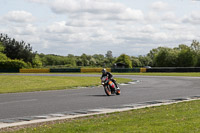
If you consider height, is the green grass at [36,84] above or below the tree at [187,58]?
below

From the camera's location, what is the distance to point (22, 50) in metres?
94.8

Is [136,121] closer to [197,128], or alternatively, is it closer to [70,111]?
[197,128]

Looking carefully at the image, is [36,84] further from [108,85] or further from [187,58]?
[187,58]

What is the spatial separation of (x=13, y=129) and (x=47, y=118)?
1959 mm

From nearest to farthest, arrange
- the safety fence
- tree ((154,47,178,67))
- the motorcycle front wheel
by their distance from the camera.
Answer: the motorcycle front wheel → the safety fence → tree ((154,47,178,67))

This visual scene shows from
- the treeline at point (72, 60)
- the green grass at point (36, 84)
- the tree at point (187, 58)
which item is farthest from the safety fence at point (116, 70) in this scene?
the tree at point (187, 58)

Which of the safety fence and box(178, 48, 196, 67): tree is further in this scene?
box(178, 48, 196, 67): tree

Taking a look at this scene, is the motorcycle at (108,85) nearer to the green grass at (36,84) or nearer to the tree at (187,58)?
the green grass at (36,84)

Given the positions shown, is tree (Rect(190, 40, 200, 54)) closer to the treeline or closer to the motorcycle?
the treeline

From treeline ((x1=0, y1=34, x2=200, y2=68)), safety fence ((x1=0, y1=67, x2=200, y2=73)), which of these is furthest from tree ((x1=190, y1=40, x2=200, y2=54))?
safety fence ((x1=0, y1=67, x2=200, y2=73))

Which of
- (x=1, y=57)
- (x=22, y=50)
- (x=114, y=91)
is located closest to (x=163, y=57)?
(x=22, y=50)

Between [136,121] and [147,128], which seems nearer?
[147,128]

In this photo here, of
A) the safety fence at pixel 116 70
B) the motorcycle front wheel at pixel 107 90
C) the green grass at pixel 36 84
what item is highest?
the safety fence at pixel 116 70

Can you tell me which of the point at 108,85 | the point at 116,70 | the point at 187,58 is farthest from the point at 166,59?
the point at 108,85
